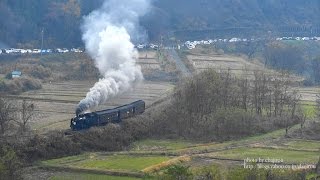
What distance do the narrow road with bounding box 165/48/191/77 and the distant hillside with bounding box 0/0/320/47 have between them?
10894 millimetres

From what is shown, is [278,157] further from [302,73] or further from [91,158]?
[302,73]

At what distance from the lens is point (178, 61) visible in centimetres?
8719

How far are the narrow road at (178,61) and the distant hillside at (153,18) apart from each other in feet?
35.7

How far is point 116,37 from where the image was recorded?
54.0 meters

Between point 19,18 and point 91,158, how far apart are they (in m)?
70.1

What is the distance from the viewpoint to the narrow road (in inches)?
3045

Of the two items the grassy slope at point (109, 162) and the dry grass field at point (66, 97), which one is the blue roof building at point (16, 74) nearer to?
the dry grass field at point (66, 97)

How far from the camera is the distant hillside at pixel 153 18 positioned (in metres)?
99.9

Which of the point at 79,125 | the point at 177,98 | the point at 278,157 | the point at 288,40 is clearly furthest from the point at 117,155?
→ the point at 288,40

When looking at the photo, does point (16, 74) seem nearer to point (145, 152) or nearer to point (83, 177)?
point (145, 152)

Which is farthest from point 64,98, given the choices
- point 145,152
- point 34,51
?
point 34,51

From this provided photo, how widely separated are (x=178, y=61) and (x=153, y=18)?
2196 centimetres

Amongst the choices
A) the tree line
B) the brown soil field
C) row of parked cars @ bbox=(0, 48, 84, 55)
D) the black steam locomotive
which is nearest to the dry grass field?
the brown soil field

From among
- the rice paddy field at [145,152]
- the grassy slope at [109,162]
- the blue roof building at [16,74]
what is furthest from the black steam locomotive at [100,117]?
the blue roof building at [16,74]
